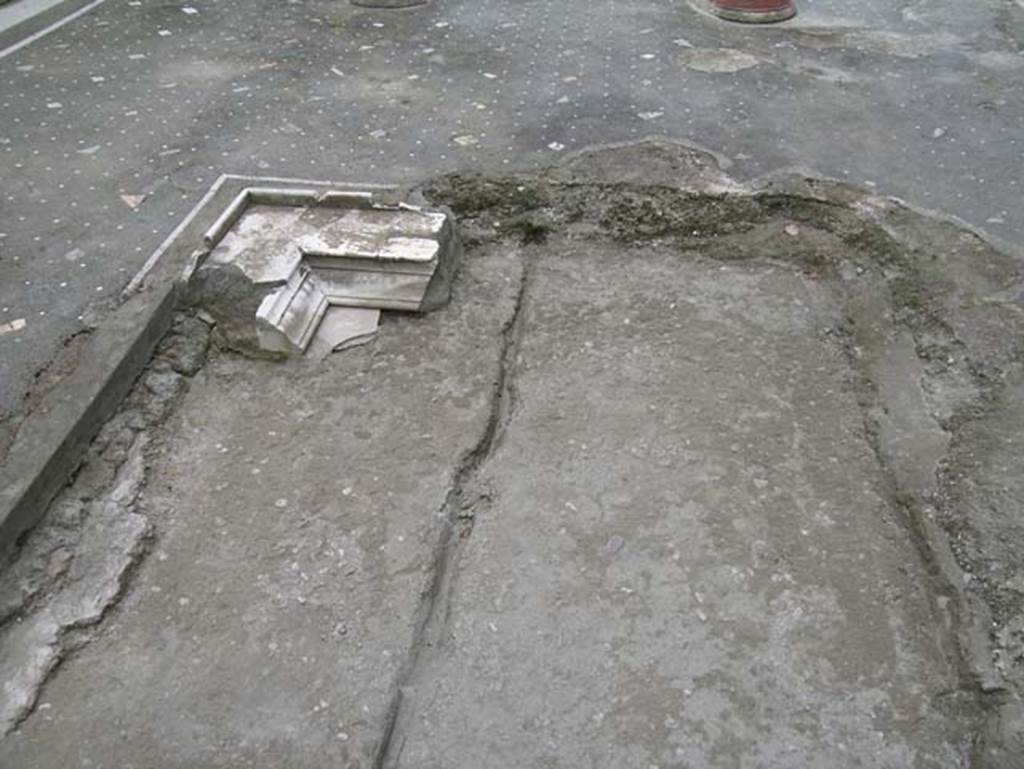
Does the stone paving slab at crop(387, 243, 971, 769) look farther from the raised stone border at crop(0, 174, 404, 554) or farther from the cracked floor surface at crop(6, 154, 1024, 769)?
the raised stone border at crop(0, 174, 404, 554)

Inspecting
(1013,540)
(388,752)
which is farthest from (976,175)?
(388,752)

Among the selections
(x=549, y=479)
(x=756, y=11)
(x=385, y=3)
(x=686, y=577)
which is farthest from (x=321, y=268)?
(x=756, y=11)

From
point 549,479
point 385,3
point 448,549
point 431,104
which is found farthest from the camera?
point 385,3

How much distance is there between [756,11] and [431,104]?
334 cm

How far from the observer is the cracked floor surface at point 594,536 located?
250 centimetres

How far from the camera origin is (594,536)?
10.0 ft

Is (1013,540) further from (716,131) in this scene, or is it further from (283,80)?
(283,80)

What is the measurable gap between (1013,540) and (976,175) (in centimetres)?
284

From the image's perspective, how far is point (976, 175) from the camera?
489 cm

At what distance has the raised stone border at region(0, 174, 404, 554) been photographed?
9.73ft

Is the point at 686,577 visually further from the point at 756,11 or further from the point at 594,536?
the point at 756,11

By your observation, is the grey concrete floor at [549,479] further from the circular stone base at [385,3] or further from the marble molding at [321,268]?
the circular stone base at [385,3]

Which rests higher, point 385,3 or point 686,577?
point 385,3

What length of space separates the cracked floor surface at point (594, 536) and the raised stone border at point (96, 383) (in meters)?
0.26
